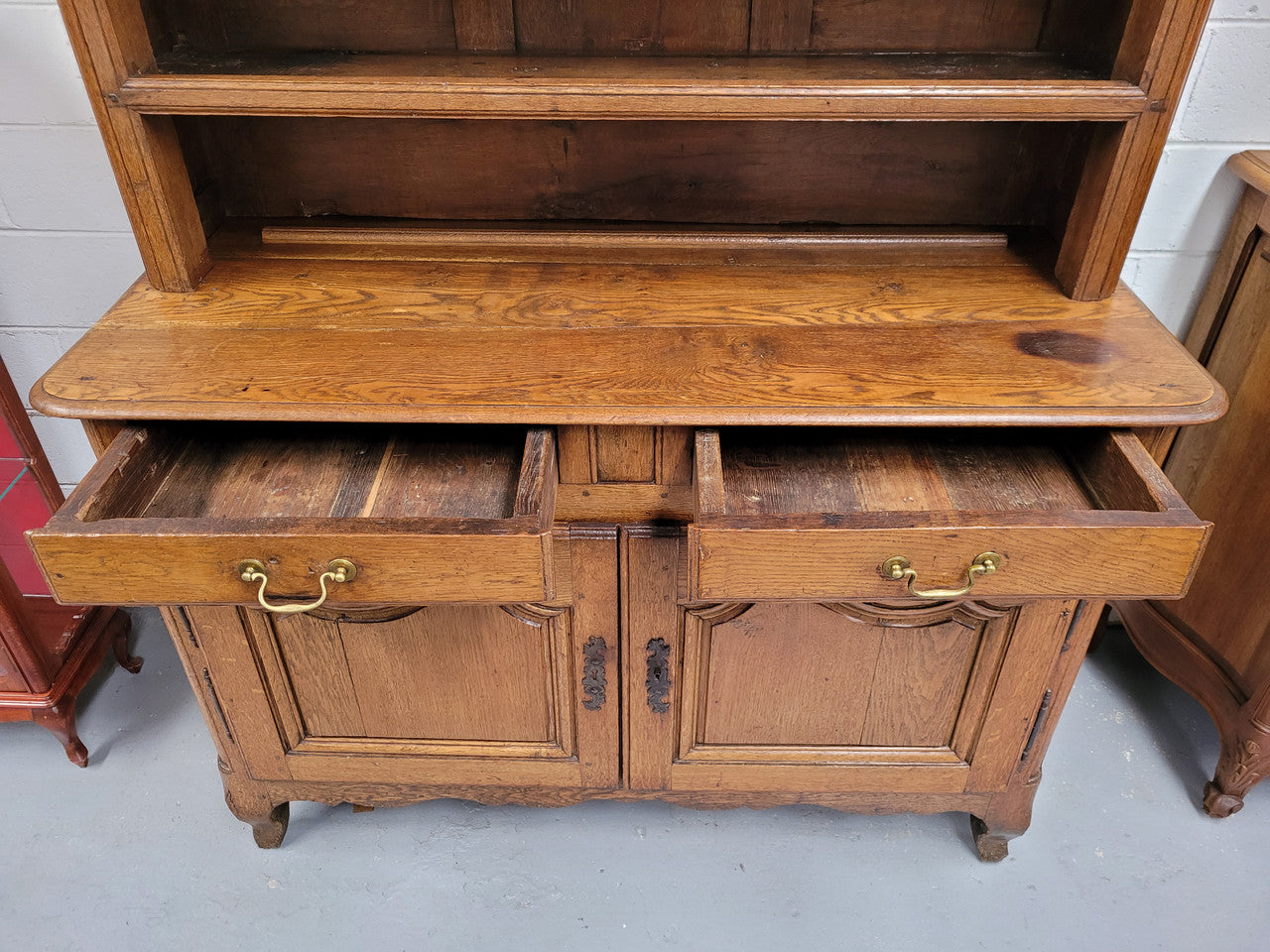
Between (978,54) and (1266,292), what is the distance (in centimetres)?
67

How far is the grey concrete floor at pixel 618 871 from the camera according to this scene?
1597 mm

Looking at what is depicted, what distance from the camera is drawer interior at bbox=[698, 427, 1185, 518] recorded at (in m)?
1.24

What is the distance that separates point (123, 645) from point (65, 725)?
245 millimetres

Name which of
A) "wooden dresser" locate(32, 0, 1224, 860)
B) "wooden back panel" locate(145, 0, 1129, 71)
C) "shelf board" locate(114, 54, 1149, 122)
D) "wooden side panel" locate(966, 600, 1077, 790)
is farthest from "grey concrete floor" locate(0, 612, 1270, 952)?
"wooden back panel" locate(145, 0, 1129, 71)

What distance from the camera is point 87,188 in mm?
1752

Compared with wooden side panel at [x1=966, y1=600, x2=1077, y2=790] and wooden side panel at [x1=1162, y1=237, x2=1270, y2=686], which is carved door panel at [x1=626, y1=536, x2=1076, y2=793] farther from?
wooden side panel at [x1=1162, y1=237, x2=1270, y2=686]

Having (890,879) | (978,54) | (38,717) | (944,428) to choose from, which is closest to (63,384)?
(38,717)

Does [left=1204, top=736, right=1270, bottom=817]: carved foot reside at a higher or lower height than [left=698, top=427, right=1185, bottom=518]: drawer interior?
lower

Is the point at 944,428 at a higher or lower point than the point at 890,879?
higher

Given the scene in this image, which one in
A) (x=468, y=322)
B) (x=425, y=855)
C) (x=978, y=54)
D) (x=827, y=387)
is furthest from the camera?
(x=425, y=855)

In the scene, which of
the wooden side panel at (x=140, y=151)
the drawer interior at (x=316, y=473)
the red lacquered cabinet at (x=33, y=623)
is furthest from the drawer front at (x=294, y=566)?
the red lacquered cabinet at (x=33, y=623)

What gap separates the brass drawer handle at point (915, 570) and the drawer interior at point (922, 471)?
4.2 inches

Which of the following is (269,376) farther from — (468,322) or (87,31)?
(87,31)

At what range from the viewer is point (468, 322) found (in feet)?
4.49
